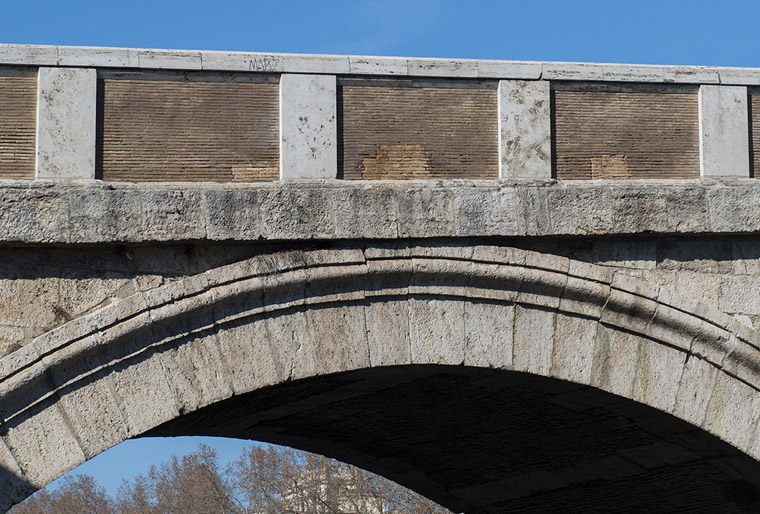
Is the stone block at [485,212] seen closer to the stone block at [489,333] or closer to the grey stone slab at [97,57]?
the stone block at [489,333]

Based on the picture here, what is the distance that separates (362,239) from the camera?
600 centimetres

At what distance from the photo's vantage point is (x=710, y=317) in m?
6.38

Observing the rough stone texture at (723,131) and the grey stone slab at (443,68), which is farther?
the rough stone texture at (723,131)

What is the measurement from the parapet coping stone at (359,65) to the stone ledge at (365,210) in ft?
1.97

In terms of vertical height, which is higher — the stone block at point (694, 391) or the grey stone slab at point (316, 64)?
the grey stone slab at point (316, 64)

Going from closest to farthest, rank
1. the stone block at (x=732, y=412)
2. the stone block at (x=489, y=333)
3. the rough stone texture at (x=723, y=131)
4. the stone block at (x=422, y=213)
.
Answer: the stone block at (x=422, y=213) < the stone block at (x=489, y=333) < the stone block at (x=732, y=412) < the rough stone texture at (x=723, y=131)

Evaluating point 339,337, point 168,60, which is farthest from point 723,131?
point 168,60

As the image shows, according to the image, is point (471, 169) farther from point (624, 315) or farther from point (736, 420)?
point (736, 420)

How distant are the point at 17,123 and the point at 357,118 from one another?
1.70 m

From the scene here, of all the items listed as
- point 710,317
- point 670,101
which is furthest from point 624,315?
point 670,101

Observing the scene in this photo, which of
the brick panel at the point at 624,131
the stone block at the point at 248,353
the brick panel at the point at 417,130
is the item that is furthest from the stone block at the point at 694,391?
the stone block at the point at 248,353

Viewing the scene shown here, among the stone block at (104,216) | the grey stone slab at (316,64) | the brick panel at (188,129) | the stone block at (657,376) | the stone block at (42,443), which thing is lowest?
the stone block at (42,443)

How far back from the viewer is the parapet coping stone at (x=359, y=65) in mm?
5875

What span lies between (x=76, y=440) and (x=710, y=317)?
10.9 feet
